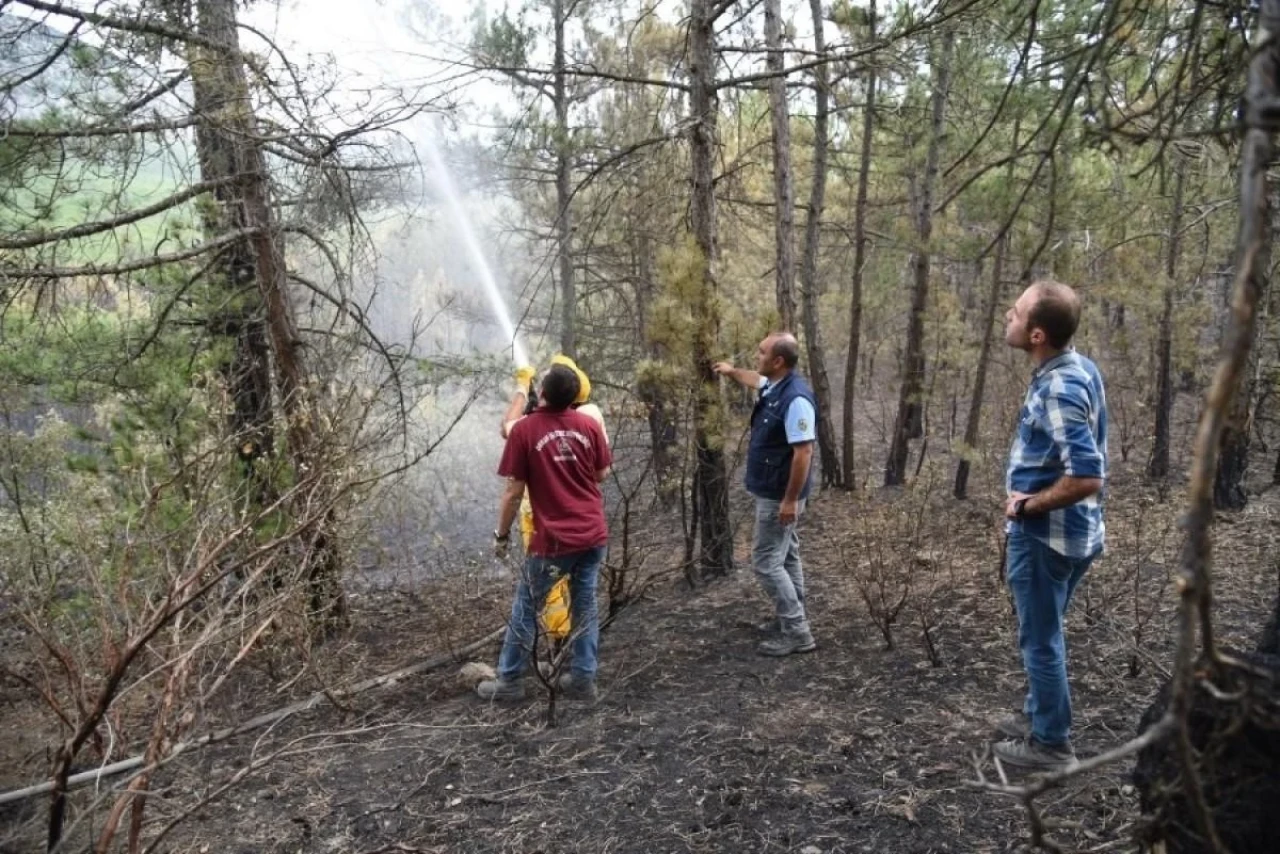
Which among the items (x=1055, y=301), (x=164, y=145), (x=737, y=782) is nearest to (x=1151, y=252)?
(x=1055, y=301)

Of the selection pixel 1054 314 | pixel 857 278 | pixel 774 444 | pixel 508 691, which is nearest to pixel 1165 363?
pixel 857 278

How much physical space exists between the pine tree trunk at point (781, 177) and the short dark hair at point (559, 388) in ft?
14.7

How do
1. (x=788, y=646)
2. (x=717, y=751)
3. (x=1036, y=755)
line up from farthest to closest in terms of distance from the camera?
(x=788, y=646), (x=717, y=751), (x=1036, y=755)

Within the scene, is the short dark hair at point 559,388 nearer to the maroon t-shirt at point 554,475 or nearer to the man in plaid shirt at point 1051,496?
the maroon t-shirt at point 554,475

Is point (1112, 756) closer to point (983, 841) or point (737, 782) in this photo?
point (983, 841)

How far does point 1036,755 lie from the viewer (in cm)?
333

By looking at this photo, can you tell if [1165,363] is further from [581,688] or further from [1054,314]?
[581,688]

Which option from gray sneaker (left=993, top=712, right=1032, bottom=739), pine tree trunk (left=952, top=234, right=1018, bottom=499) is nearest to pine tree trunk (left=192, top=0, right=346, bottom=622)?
gray sneaker (left=993, top=712, right=1032, bottom=739)

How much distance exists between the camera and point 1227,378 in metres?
0.94

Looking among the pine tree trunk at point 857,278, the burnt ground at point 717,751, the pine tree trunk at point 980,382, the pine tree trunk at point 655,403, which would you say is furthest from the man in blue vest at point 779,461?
the pine tree trunk at point 857,278

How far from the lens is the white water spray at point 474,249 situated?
14.2 meters

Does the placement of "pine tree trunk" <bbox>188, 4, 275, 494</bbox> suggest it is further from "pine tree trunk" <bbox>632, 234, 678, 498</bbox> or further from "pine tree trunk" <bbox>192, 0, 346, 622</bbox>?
"pine tree trunk" <bbox>632, 234, 678, 498</bbox>

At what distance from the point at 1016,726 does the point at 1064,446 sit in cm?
132

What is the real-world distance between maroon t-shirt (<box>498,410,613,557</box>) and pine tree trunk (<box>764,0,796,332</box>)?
454 cm
